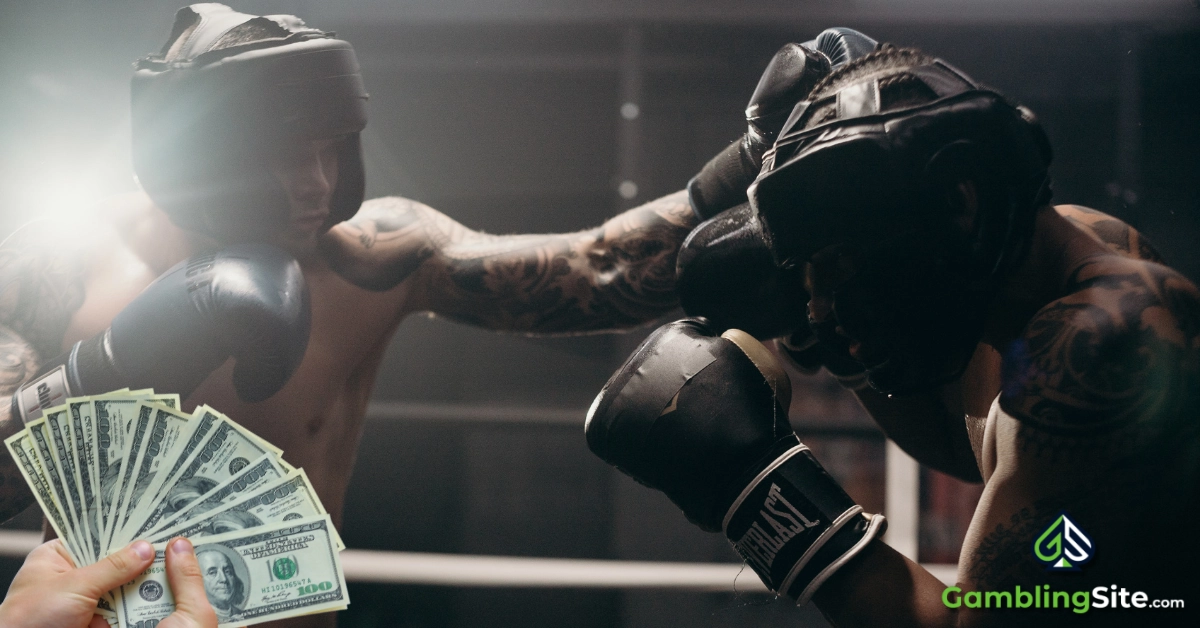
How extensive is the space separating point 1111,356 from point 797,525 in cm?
37

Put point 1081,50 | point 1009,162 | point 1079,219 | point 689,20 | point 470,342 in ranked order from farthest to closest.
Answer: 1. point 470,342
2. point 689,20
3. point 1081,50
4. point 1079,219
5. point 1009,162

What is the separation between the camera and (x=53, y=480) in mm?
1031

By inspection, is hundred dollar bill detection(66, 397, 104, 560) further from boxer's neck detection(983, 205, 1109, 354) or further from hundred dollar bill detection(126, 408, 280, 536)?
boxer's neck detection(983, 205, 1109, 354)

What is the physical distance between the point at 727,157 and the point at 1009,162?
0.41 meters

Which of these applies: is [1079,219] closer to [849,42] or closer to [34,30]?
[849,42]

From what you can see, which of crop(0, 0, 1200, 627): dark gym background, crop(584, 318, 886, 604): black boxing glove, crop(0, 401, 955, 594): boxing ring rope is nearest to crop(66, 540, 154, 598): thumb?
crop(0, 0, 1200, 627): dark gym background

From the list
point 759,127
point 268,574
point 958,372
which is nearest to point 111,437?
point 268,574

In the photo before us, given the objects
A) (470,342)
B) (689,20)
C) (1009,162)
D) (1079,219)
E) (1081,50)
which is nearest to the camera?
(1009,162)

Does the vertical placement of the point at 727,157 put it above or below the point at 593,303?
above

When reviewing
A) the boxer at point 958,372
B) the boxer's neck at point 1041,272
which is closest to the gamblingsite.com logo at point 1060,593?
the boxer at point 958,372

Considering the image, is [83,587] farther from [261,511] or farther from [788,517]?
[788,517]

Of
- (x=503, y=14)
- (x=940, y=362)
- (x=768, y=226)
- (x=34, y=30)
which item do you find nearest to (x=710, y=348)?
(x=768, y=226)

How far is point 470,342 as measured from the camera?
4.51 ft

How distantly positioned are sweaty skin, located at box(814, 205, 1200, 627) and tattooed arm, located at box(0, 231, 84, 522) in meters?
1.12
